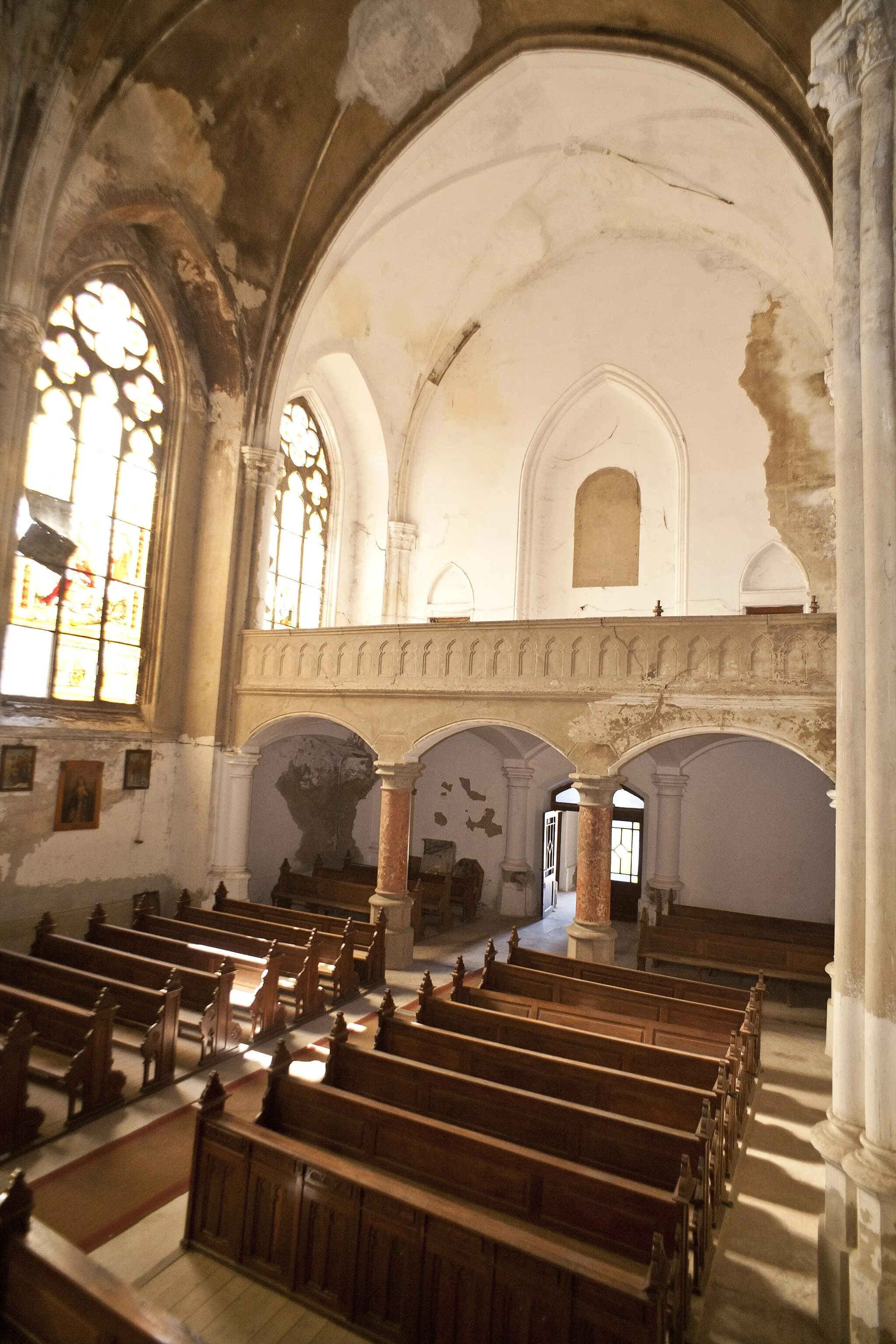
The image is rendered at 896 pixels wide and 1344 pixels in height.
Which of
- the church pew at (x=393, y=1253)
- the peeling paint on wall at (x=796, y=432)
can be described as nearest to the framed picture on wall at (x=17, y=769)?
the church pew at (x=393, y=1253)

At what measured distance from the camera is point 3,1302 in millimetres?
3139

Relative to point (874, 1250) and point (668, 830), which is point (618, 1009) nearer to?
point (874, 1250)

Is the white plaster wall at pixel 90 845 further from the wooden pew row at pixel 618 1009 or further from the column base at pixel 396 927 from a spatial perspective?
the wooden pew row at pixel 618 1009

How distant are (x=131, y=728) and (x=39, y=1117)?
7355 millimetres

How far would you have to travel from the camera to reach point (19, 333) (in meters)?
10.0

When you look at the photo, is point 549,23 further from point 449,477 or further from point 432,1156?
point 432,1156

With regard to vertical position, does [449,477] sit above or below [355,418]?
below

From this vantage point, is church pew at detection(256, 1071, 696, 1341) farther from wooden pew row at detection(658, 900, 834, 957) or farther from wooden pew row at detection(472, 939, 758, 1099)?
wooden pew row at detection(658, 900, 834, 957)

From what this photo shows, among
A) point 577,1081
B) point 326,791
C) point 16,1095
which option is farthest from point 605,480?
point 16,1095

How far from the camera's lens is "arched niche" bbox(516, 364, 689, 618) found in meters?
15.8

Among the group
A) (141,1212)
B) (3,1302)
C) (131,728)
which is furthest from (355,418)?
(3,1302)

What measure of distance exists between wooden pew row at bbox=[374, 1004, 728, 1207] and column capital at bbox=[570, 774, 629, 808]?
→ 4.40 metres

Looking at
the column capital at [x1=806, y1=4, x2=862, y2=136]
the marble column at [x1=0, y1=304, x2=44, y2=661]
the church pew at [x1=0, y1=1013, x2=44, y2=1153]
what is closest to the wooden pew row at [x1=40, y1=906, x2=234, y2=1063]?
the church pew at [x1=0, y1=1013, x2=44, y2=1153]

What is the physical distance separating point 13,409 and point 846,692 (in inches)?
393
